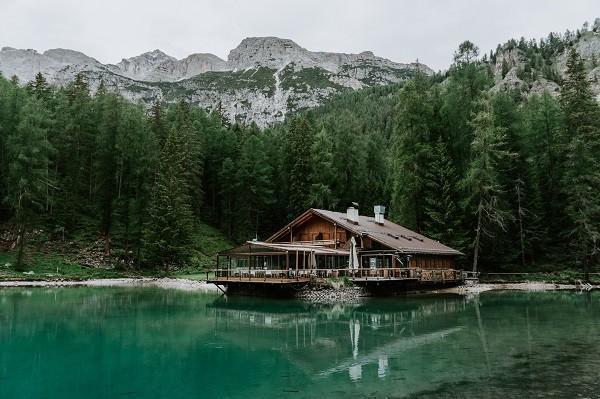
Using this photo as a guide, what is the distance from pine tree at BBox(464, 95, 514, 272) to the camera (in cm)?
4128

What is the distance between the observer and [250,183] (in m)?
62.0

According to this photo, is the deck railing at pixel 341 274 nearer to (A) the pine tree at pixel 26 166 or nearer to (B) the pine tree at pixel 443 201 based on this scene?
(B) the pine tree at pixel 443 201

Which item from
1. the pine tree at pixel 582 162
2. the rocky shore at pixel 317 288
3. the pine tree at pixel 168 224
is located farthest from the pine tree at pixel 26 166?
the pine tree at pixel 582 162

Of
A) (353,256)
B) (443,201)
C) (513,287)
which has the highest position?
(443,201)

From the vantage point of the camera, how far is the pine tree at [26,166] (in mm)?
42906

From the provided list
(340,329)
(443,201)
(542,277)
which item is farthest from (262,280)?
(542,277)

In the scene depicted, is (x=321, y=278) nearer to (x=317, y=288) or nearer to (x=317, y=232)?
(x=317, y=288)

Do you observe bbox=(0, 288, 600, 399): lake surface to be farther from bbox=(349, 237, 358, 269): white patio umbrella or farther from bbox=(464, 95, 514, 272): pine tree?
bbox=(464, 95, 514, 272): pine tree

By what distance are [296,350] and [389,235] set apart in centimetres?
2432

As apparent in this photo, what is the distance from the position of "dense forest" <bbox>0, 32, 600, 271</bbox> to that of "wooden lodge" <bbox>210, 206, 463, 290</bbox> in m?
5.51

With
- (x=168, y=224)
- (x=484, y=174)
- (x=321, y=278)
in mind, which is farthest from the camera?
(x=168, y=224)

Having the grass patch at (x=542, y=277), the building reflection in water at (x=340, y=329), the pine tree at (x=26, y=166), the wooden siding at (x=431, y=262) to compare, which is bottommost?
the building reflection in water at (x=340, y=329)

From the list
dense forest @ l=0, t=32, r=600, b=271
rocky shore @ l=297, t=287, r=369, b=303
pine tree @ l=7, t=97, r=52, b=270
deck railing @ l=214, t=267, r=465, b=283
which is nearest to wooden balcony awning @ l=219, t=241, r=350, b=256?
deck railing @ l=214, t=267, r=465, b=283

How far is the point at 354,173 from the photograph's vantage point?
194 feet
